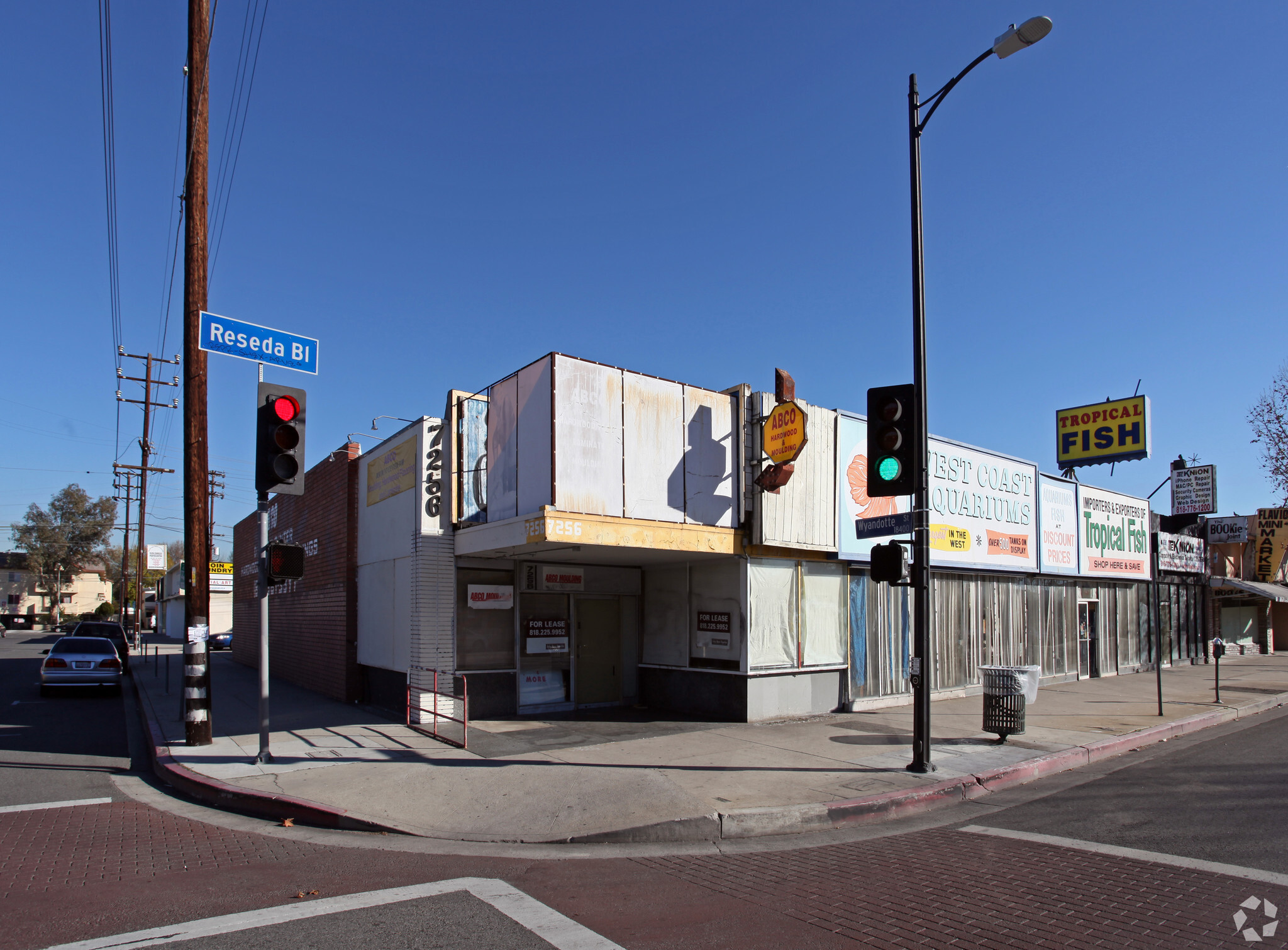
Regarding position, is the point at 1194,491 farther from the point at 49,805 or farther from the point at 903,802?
the point at 49,805

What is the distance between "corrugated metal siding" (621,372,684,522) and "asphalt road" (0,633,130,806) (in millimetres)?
7280

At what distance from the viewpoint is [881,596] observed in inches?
623

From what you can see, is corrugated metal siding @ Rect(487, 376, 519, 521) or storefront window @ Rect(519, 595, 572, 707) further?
storefront window @ Rect(519, 595, 572, 707)

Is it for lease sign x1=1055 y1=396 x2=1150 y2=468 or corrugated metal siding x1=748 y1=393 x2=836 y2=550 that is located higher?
for lease sign x1=1055 y1=396 x2=1150 y2=468

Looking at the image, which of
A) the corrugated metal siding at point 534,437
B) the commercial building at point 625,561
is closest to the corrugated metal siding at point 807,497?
the commercial building at point 625,561

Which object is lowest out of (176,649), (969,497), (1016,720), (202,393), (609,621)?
(176,649)

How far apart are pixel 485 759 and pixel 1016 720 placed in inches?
286

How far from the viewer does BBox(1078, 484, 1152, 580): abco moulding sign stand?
22578 millimetres

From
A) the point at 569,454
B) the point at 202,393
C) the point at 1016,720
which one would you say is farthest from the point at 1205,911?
the point at 202,393

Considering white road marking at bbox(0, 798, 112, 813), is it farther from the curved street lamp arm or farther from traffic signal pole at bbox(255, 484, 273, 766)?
the curved street lamp arm

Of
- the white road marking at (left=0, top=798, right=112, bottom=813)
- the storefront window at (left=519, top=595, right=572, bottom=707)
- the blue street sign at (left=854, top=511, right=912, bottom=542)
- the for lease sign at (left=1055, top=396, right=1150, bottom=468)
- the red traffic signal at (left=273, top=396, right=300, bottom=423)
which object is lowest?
the white road marking at (left=0, top=798, right=112, bottom=813)

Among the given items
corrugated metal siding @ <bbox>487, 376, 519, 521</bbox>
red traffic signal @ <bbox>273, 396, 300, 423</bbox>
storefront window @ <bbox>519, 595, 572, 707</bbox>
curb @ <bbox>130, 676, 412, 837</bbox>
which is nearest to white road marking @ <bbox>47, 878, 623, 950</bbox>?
curb @ <bbox>130, 676, 412, 837</bbox>

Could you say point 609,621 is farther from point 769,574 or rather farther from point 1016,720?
point 1016,720

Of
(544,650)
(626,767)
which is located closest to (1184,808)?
(626,767)
